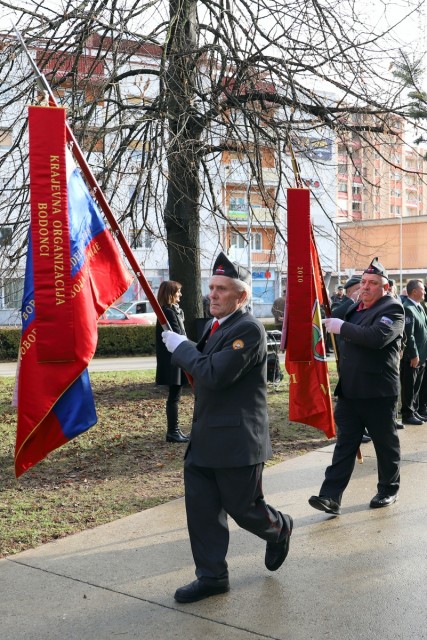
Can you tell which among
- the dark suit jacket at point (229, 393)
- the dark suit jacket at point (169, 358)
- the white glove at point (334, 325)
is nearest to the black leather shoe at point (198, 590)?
the dark suit jacket at point (229, 393)

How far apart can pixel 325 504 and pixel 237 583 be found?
141 cm

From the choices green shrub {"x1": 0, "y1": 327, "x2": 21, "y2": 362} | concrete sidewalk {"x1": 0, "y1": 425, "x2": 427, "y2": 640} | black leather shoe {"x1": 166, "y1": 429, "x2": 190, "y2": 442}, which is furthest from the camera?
green shrub {"x1": 0, "y1": 327, "x2": 21, "y2": 362}

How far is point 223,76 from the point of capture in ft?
34.1

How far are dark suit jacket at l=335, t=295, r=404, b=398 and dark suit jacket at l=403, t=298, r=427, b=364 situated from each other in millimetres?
3798

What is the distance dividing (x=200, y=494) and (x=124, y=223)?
8182 mm

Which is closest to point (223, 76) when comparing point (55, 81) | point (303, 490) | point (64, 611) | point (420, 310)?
point (55, 81)

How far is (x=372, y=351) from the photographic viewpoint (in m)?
6.20

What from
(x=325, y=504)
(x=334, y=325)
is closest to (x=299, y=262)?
(x=334, y=325)

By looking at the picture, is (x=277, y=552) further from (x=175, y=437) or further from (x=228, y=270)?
(x=175, y=437)

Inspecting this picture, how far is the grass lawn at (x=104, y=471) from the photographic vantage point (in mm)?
6121

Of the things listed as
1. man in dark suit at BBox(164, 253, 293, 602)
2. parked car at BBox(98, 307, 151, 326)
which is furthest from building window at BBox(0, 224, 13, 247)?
parked car at BBox(98, 307, 151, 326)

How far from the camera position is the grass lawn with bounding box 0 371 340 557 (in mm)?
6121

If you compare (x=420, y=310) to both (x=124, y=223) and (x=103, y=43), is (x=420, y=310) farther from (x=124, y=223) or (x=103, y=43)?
(x=103, y=43)

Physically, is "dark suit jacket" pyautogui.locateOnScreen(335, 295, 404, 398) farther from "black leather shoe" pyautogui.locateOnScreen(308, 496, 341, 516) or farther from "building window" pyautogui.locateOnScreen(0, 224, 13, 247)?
"building window" pyautogui.locateOnScreen(0, 224, 13, 247)
